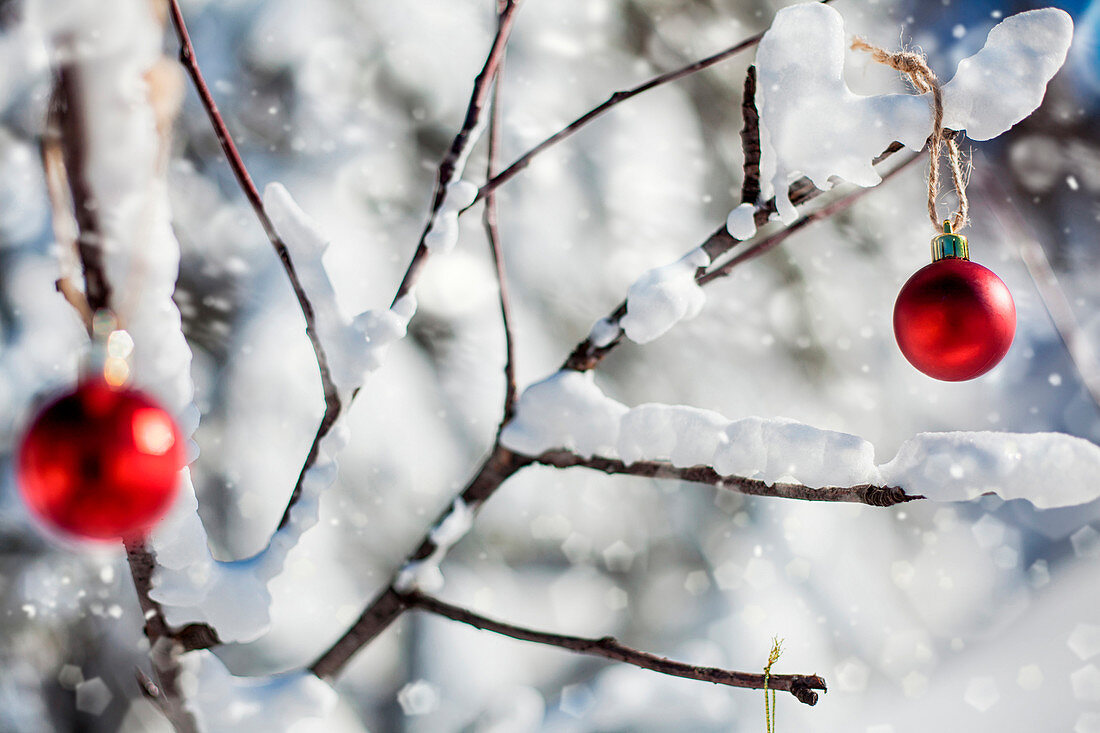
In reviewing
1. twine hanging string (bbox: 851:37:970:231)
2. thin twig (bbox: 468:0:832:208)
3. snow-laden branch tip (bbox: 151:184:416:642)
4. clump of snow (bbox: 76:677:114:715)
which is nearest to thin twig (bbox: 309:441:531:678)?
snow-laden branch tip (bbox: 151:184:416:642)

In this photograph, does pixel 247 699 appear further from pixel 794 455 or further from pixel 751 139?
pixel 751 139

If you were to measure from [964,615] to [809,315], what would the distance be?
62 centimetres

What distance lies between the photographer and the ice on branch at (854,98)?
39cm

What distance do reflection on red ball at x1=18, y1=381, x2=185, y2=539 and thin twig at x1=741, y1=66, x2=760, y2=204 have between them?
0.41 m

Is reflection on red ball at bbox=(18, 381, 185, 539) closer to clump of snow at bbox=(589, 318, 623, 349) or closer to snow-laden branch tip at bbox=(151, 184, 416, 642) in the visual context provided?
snow-laden branch tip at bbox=(151, 184, 416, 642)

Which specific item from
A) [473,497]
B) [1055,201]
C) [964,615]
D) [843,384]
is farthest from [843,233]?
[473,497]

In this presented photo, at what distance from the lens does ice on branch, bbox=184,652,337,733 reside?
0.51 meters

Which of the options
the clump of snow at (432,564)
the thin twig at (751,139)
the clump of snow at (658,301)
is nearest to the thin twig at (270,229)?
the clump of snow at (432,564)

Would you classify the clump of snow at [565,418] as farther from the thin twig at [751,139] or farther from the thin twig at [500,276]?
the thin twig at [751,139]

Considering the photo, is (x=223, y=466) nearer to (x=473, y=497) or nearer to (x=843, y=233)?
(x=473, y=497)

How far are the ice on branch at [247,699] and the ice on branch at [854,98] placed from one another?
0.53 meters

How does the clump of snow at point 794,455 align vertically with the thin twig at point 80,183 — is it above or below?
below

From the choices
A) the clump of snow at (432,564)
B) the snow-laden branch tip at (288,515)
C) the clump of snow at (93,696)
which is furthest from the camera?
the clump of snow at (93,696)

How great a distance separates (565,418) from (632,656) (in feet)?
0.60
